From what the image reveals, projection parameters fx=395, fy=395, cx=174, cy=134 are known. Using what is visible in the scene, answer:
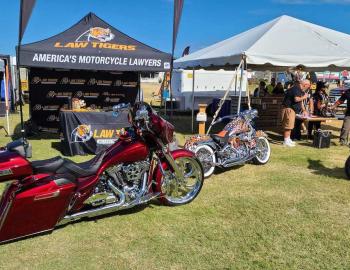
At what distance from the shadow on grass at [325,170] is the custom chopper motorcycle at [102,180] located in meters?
2.73

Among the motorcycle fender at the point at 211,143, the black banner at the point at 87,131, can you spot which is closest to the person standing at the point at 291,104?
the motorcycle fender at the point at 211,143

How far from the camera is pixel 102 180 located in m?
4.12

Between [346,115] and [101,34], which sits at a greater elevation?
[101,34]

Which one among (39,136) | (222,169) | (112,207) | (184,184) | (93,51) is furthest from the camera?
(39,136)

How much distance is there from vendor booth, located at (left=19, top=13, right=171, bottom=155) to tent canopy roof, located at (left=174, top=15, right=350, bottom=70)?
1.96 metres

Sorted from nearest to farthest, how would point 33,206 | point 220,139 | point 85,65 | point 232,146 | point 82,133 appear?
point 33,206
point 220,139
point 232,146
point 82,133
point 85,65

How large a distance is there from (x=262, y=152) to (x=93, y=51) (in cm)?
402

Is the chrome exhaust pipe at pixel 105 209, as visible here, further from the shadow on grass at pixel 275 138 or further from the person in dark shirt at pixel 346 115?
the person in dark shirt at pixel 346 115

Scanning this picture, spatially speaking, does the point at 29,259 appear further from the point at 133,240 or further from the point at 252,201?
the point at 252,201

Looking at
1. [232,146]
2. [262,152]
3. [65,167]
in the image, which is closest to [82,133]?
[232,146]

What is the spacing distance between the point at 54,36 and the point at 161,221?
5.45 meters

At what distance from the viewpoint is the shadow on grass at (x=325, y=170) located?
21.5ft

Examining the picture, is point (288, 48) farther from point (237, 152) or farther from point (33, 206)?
point (33, 206)

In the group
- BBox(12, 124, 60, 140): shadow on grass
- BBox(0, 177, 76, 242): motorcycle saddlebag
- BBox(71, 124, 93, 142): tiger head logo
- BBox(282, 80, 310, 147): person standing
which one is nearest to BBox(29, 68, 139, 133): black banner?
BBox(12, 124, 60, 140): shadow on grass
